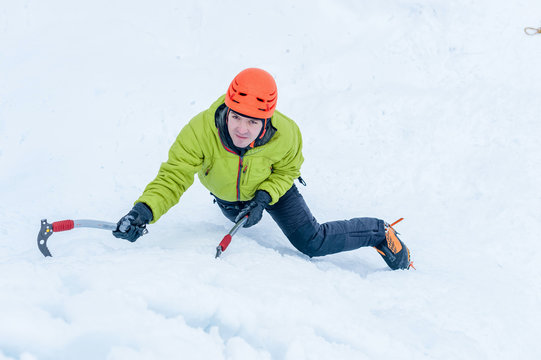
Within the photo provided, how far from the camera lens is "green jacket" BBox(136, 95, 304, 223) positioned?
2.80 meters

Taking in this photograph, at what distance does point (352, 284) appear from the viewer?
9.29ft

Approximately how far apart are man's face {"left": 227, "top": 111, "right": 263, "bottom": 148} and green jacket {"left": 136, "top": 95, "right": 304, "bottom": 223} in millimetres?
125

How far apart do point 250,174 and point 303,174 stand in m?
1.60

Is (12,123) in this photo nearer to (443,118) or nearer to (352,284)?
(352,284)

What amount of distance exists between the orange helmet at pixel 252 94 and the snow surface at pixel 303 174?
97 cm

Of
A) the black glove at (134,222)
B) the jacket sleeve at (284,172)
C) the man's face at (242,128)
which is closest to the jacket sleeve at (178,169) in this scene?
the black glove at (134,222)

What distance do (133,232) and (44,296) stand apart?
0.76 meters

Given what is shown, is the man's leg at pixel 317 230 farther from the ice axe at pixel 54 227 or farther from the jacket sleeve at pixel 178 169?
the ice axe at pixel 54 227

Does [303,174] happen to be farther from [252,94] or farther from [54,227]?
[54,227]

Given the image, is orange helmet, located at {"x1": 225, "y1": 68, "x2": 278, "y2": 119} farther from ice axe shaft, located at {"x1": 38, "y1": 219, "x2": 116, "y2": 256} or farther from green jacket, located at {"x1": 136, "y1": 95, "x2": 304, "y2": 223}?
ice axe shaft, located at {"x1": 38, "y1": 219, "x2": 116, "y2": 256}

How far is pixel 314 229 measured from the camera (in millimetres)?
3256

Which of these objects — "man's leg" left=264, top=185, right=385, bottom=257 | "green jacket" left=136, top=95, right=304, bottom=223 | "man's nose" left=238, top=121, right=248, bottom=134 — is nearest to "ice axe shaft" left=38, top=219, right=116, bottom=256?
"green jacket" left=136, top=95, right=304, bottom=223

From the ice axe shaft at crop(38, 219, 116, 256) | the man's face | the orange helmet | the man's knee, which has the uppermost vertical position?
the orange helmet

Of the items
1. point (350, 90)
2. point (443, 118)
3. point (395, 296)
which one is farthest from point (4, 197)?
point (443, 118)
